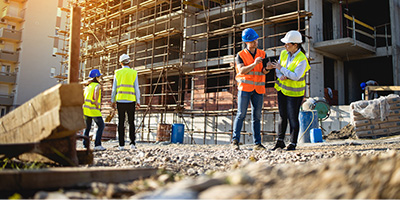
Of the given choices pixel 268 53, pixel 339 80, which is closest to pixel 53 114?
pixel 268 53

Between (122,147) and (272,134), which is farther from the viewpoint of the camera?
(272,134)

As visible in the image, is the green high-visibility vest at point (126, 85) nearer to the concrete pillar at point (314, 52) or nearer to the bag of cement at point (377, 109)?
the bag of cement at point (377, 109)

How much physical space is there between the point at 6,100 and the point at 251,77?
38.9 meters

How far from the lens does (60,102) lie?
2.80 metres

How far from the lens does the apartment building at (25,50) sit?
38875mm

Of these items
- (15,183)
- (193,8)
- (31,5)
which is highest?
(31,5)

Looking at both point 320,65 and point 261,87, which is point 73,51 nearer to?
point 261,87

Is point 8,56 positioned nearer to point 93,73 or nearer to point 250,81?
point 93,73

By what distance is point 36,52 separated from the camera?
41188mm

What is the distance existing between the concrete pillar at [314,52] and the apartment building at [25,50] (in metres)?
31.3

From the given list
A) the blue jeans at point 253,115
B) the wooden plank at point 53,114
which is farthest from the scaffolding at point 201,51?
the wooden plank at point 53,114

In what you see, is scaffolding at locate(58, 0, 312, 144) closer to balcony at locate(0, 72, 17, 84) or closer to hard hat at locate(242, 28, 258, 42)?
hard hat at locate(242, 28, 258, 42)

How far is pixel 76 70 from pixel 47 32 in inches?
1702

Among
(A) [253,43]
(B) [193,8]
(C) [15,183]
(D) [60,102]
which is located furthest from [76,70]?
(B) [193,8]
